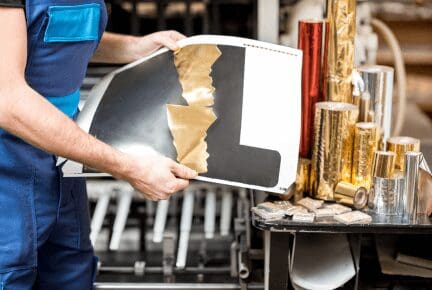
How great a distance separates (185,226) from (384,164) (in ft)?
2.06

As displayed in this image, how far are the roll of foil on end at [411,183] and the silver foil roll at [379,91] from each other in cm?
13

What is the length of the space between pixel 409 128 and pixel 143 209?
29.0 inches

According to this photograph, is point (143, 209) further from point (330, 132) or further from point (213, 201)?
point (330, 132)

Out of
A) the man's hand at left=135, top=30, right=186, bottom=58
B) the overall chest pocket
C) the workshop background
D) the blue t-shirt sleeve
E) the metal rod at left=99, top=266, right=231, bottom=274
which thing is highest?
the blue t-shirt sleeve

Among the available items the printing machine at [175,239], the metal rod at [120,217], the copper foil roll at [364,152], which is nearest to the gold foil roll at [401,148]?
the copper foil roll at [364,152]

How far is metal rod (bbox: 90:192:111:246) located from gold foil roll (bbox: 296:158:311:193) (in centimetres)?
57

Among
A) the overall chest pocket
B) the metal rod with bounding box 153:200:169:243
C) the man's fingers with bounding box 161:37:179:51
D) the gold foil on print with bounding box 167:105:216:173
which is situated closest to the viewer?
the overall chest pocket

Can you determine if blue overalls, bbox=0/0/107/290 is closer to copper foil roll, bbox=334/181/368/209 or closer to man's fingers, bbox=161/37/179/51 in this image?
man's fingers, bbox=161/37/179/51

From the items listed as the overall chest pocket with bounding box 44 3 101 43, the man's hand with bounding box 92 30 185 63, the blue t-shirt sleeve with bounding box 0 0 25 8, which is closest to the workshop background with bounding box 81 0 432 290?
the man's hand with bounding box 92 30 185 63

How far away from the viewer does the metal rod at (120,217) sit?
1872mm

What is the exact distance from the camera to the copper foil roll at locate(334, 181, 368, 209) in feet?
5.05

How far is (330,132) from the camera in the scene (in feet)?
5.07

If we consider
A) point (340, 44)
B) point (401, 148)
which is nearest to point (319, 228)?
point (401, 148)

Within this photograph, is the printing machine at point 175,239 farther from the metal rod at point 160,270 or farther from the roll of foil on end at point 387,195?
the roll of foil on end at point 387,195
